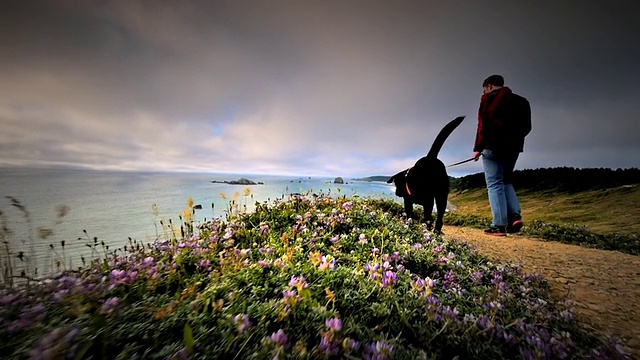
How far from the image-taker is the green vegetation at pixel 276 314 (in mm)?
1496

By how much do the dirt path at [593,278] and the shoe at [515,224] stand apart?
0.38 meters

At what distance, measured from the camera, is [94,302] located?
1.85 m

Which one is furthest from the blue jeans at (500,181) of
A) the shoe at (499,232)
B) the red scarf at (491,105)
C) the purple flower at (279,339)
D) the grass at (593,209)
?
the purple flower at (279,339)

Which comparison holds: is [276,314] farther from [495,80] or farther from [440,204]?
[495,80]

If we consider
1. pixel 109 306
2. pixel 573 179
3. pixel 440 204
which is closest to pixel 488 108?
pixel 440 204

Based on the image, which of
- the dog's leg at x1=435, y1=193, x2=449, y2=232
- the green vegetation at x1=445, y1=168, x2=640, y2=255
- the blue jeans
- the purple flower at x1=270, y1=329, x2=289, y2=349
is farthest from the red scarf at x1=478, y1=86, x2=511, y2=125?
the purple flower at x1=270, y1=329, x2=289, y2=349

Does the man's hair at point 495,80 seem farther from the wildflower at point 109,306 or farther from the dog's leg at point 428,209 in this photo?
the wildflower at point 109,306

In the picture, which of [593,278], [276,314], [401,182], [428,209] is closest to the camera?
[276,314]

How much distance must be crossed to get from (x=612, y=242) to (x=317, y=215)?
26.0ft

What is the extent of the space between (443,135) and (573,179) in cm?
2082

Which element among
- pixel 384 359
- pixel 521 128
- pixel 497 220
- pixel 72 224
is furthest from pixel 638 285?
pixel 72 224

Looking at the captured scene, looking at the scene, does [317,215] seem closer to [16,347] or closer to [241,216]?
[241,216]

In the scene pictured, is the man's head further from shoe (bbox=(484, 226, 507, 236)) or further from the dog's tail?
shoe (bbox=(484, 226, 507, 236))

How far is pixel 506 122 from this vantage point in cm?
574
